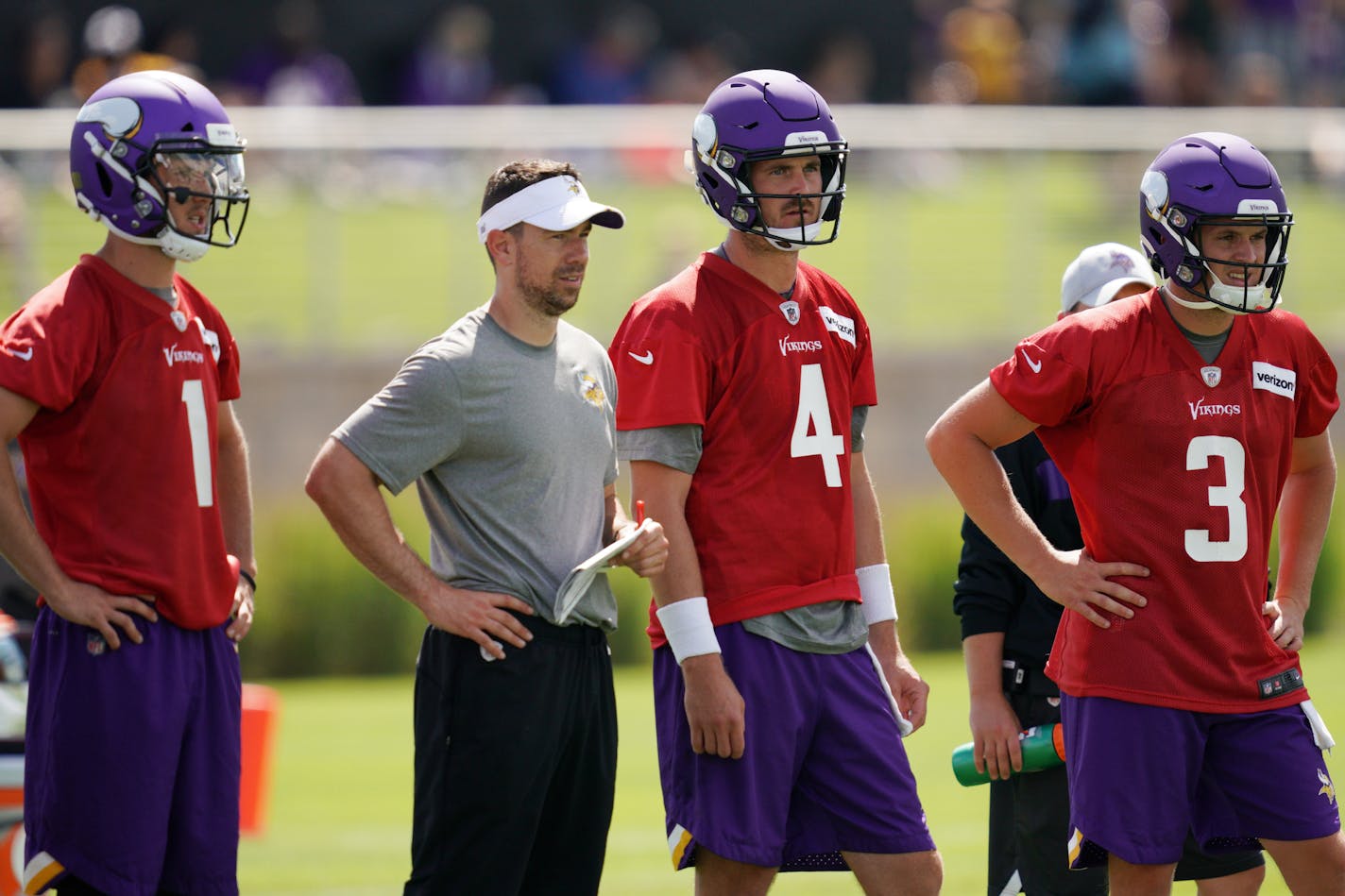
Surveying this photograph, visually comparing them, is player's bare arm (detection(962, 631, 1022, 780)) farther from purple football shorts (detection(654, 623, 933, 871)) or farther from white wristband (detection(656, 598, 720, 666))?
white wristband (detection(656, 598, 720, 666))

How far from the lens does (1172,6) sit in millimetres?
21875

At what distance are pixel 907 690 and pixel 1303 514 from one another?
3.99 feet

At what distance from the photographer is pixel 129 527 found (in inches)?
203

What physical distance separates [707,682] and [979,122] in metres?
13.2

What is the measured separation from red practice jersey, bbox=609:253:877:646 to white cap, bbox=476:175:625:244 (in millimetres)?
288

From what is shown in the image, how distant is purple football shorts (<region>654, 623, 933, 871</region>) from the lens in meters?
5.20

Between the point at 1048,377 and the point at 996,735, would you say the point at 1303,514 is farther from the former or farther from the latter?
the point at 996,735

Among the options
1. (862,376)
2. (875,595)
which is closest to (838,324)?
(862,376)

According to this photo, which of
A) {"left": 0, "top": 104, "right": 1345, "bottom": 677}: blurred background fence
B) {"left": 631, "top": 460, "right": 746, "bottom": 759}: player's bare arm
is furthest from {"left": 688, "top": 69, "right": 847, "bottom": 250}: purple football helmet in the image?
{"left": 0, "top": 104, "right": 1345, "bottom": 677}: blurred background fence

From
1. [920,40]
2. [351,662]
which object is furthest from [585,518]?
[920,40]

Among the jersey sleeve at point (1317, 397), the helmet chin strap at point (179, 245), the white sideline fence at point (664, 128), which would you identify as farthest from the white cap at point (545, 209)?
the white sideline fence at point (664, 128)

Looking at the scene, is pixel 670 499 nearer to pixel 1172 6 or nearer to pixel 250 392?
pixel 250 392

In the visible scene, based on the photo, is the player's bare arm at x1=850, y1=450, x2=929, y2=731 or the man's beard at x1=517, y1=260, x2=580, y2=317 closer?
the man's beard at x1=517, y1=260, x2=580, y2=317

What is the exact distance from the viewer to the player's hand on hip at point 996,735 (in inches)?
230
